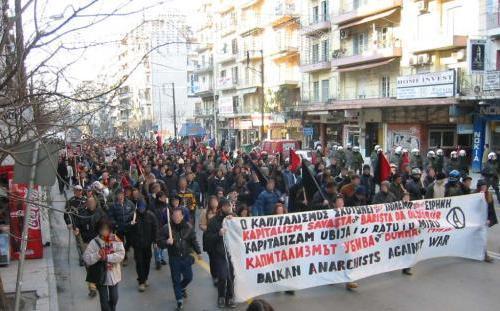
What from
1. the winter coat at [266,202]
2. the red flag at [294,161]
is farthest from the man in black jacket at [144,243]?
the red flag at [294,161]

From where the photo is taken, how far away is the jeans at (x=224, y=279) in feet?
22.0

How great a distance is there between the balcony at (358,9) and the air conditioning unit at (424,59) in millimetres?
3562

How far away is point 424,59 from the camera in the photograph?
26859mm

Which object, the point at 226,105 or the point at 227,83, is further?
the point at 227,83

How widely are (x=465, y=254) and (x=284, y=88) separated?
34594 millimetres

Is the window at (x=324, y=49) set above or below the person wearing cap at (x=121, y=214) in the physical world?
above

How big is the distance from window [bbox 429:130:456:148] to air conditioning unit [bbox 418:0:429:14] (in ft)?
21.2

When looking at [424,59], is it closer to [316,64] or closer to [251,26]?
[316,64]

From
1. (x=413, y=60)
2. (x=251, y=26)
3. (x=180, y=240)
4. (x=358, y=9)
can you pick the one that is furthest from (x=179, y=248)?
(x=251, y=26)

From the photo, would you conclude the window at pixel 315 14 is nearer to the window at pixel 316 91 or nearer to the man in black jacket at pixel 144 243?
the window at pixel 316 91

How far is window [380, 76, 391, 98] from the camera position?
1198 inches

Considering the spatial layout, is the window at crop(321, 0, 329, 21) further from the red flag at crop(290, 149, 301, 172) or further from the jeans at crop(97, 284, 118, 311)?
the jeans at crop(97, 284, 118, 311)

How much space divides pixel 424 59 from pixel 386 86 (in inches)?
162

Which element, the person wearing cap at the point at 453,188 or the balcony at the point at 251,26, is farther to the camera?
the balcony at the point at 251,26
